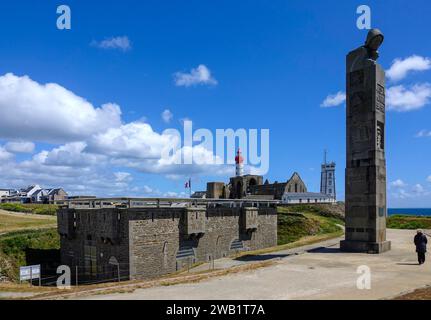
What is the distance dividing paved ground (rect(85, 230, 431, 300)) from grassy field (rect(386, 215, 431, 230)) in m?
26.3

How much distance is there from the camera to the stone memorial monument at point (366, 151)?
20688 millimetres

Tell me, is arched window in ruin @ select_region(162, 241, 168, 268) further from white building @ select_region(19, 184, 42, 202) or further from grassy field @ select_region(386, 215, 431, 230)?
white building @ select_region(19, 184, 42, 202)

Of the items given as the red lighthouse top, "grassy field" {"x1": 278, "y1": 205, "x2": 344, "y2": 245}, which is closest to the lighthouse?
the red lighthouse top

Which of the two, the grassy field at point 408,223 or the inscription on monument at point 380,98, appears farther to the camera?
the grassy field at point 408,223

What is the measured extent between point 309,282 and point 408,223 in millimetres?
36365

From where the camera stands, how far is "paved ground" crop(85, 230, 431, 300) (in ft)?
37.0

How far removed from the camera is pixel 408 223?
142 feet

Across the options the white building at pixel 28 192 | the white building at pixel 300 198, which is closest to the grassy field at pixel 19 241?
the white building at pixel 300 198

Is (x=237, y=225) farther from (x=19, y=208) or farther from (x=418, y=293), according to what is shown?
(x=19, y=208)

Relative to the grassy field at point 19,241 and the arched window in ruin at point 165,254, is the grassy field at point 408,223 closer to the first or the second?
the arched window in ruin at point 165,254

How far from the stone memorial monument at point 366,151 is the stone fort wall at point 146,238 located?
396 inches

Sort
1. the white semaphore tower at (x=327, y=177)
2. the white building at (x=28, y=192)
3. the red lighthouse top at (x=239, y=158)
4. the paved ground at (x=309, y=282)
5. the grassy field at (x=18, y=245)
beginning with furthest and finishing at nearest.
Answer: the white semaphore tower at (x=327, y=177) < the white building at (x=28, y=192) < the red lighthouse top at (x=239, y=158) < the grassy field at (x=18, y=245) < the paved ground at (x=309, y=282)
